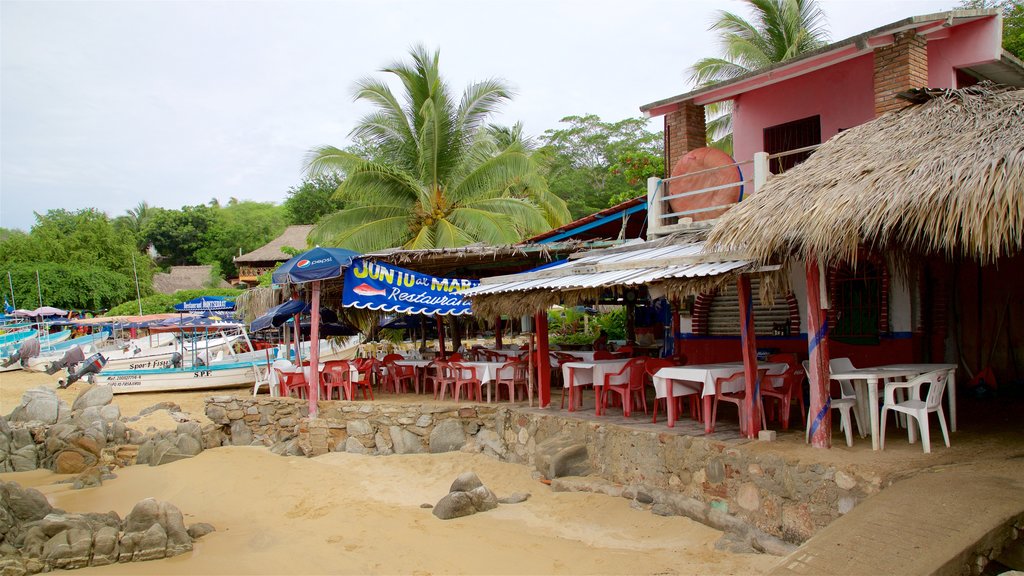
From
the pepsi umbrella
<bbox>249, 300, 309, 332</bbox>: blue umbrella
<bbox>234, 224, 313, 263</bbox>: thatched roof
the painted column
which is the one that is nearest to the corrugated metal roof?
the painted column

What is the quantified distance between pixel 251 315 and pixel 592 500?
11.2 m

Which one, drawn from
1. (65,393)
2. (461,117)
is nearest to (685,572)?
(461,117)

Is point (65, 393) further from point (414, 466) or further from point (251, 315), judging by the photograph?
point (414, 466)

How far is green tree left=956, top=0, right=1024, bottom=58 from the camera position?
17.0 meters

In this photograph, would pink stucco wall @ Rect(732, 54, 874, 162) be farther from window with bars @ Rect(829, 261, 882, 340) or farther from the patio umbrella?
the patio umbrella

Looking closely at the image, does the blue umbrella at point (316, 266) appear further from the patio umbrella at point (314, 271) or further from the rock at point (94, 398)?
the rock at point (94, 398)

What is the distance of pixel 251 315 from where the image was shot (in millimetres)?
16797

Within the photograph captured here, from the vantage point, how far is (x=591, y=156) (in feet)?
128

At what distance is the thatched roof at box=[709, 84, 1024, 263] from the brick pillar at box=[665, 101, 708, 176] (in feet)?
15.9

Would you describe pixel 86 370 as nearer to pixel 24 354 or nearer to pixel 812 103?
pixel 24 354

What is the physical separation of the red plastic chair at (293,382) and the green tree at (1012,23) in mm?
18129

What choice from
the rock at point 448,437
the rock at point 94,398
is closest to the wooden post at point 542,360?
the rock at point 448,437

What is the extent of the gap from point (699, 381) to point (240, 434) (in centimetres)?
944

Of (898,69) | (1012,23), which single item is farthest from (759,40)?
(898,69)
